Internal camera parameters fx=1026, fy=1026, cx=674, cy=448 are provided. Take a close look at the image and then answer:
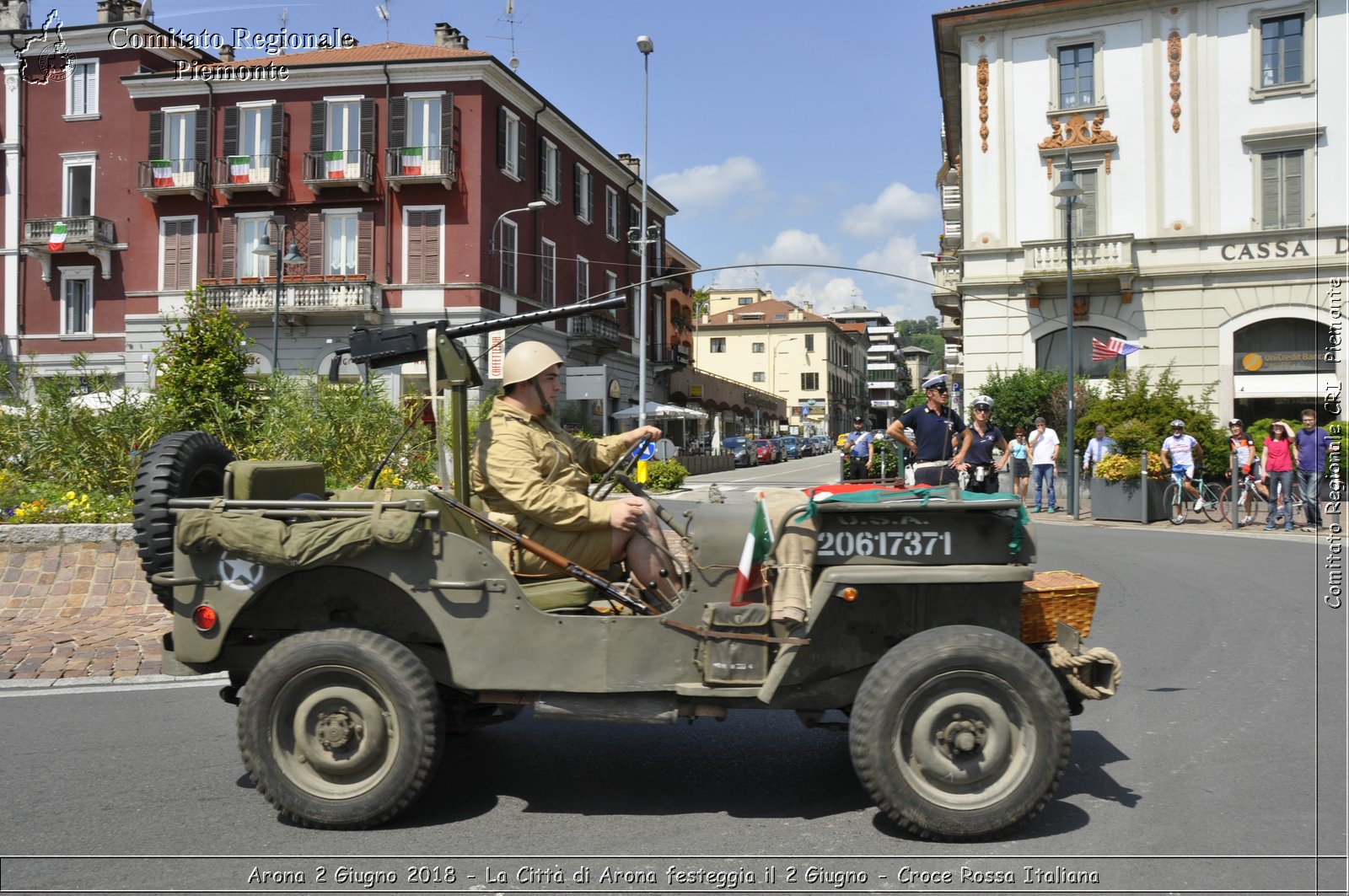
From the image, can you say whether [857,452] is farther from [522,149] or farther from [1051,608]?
[522,149]

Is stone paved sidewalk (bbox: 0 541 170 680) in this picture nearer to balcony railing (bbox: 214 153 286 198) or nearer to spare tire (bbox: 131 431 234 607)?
spare tire (bbox: 131 431 234 607)

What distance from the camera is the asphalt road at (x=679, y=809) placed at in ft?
11.8

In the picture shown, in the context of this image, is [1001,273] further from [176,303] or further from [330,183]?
[176,303]

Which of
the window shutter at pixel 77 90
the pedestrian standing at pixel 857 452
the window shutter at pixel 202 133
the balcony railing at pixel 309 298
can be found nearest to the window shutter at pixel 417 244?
the balcony railing at pixel 309 298

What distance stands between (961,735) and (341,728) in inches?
94.2

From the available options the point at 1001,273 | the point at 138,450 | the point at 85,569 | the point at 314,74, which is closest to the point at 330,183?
the point at 314,74

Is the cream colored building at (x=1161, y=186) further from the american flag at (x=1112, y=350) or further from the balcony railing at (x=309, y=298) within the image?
the balcony railing at (x=309, y=298)

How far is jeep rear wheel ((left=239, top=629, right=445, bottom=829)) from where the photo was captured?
4012 mm

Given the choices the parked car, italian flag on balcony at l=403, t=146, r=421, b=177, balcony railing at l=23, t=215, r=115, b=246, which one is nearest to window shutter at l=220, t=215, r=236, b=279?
balcony railing at l=23, t=215, r=115, b=246

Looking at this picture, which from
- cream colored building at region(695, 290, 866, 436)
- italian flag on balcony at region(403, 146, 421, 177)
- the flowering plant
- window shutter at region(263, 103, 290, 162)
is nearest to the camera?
the flowering plant

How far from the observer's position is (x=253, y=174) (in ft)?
115

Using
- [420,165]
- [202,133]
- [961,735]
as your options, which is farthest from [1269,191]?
[202,133]

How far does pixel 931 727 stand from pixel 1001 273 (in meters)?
27.8

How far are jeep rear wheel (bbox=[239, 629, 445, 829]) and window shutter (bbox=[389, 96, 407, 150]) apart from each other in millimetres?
32754
